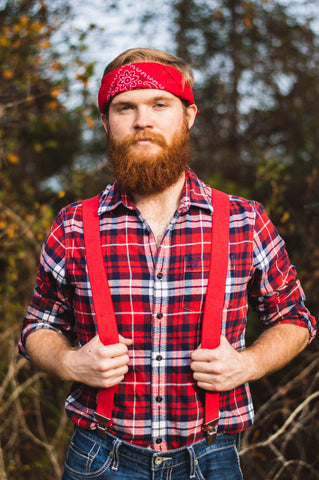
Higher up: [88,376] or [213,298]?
[213,298]

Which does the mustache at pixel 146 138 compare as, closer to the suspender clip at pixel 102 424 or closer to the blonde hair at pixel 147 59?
the blonde hair at pixel 147 59

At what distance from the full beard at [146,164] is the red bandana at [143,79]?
17 cm

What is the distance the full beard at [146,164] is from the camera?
1.56m

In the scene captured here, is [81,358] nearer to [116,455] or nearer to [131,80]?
[116,455]

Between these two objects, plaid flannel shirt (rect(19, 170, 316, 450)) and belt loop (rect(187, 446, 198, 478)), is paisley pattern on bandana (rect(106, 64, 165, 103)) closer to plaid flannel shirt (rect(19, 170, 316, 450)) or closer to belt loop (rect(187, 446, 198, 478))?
plaid flannel shirt (rect(19, 170, 316, 450))

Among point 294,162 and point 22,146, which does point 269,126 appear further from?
point 22,146

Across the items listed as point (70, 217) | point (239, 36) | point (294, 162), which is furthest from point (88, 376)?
point (239, 36)

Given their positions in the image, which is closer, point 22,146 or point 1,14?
point 1,14

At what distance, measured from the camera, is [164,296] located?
4.68 ft

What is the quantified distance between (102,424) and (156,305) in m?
0.43

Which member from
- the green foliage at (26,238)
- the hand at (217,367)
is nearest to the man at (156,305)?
the hand at (217,367)

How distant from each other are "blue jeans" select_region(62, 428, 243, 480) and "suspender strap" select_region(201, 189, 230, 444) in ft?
0.25

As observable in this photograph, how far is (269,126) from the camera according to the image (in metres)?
5.54

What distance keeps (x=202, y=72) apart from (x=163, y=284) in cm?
518
